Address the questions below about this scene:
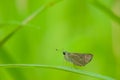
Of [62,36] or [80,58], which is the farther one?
[62,36]

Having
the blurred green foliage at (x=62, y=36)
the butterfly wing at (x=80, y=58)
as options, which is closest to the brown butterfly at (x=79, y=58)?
the butterfly wing at (x=80, y=58)

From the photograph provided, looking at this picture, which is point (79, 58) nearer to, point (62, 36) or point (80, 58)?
point (80, 58)

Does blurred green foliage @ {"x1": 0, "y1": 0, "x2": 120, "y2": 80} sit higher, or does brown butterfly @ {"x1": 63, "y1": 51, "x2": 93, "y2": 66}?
blurred green foliage @ {"x1": 0, "y1": 0, "x2": 120, "y2": 80}

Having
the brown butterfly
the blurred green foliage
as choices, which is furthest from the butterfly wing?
the blurred green foliage

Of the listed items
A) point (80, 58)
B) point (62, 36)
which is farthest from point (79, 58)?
point (62, 36)

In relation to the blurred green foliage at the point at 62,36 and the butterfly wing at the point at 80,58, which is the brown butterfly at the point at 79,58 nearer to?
the butterfly wing at the point at 80,58

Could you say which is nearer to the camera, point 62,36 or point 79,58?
point 79,58

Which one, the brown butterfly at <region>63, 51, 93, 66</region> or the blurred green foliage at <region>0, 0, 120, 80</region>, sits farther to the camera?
the blurred green foliage at <region>0, 0, 120, 80</region>

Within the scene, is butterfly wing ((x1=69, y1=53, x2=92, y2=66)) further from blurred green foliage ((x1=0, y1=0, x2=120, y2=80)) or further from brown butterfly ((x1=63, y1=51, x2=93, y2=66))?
blurred green foliage ((x1=0, y1=0, x2=120, y2=80))
